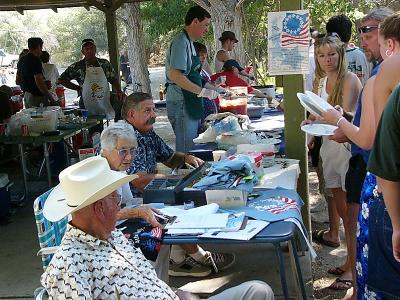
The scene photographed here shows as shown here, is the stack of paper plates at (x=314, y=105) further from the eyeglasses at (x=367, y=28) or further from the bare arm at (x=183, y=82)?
the bare arm at (x=183, y=82)

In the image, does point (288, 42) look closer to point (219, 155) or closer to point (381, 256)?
point (219, 155)

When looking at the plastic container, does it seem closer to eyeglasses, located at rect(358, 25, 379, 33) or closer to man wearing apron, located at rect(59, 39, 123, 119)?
eyeglasses, located at rect(358, 25, 379, 33)

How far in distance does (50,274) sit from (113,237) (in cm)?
37

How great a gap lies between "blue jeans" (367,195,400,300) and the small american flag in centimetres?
188

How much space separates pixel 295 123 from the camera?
3.79 m

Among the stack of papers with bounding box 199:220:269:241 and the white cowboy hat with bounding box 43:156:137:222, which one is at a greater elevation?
the white cowboy hat with bounding box 43:156:137:222

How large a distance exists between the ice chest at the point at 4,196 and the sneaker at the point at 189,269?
7.07 ft

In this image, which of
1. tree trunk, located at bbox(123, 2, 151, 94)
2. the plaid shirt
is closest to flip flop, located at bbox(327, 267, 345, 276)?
the plaid shirt

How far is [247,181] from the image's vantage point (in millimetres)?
2846

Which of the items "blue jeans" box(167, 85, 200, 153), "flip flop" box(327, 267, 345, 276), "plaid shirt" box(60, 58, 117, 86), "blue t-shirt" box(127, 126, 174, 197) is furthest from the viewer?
"plaid shirt" box(60, 58, 117, 86)

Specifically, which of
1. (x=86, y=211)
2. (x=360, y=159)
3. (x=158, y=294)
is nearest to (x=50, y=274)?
(x=86, y=211)

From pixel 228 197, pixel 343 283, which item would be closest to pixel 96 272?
pixel 228 197

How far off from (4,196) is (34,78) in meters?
2.72

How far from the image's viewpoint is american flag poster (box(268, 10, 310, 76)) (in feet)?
11.9
